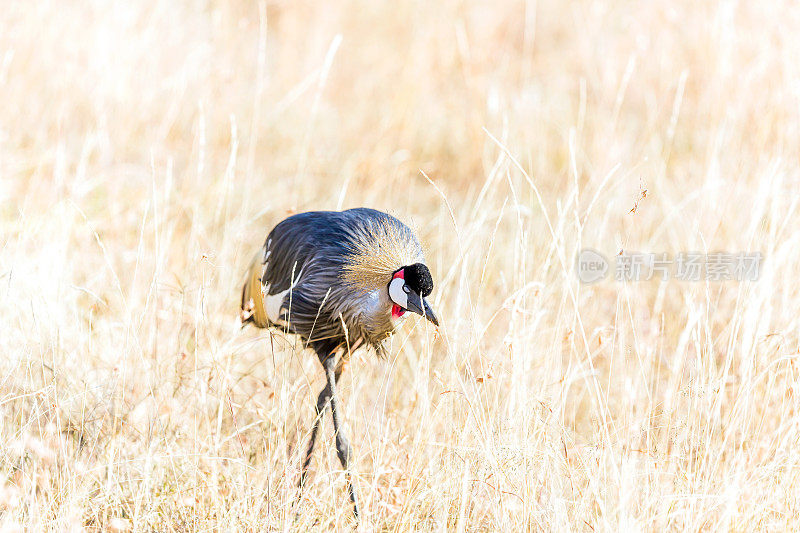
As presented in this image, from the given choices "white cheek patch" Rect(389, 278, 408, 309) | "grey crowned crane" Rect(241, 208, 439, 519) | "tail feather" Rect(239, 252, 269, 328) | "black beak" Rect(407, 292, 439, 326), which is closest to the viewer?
"black beak" Rect(407, 292, 439, 326)

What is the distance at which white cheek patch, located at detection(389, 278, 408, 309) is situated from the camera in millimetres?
2531

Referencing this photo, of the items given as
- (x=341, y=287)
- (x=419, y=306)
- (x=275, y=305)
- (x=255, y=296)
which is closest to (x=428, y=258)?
(x=255, y=296)

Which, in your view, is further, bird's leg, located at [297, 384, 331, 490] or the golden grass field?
bird's leg, located at [297, 384, 331, 490]

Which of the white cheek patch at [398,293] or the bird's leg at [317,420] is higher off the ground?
the white cheek patch at [398,293]

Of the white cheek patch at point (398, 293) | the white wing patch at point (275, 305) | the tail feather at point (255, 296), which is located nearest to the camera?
the white cheek patch at point (398, 293)

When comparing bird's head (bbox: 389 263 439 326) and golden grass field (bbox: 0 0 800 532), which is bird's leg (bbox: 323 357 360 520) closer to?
golden grass field (bbox: 0 0 800 532)

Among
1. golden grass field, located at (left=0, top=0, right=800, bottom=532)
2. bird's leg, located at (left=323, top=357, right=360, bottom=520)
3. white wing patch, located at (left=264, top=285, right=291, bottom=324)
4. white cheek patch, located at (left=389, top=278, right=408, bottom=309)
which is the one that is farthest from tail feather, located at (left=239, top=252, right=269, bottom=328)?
white cheek patch, located at (left=389, top=278, right=408, bottom=309)

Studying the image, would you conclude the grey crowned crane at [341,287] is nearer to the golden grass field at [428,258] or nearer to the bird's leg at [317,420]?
the bird's leg at [317,420]

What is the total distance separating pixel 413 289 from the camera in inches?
98.7

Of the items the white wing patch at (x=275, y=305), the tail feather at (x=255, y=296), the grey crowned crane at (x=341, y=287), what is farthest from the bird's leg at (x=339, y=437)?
the tail feather at (x=255, y=296)

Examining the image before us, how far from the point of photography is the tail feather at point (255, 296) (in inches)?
123

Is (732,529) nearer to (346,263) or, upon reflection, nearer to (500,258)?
(346,263)

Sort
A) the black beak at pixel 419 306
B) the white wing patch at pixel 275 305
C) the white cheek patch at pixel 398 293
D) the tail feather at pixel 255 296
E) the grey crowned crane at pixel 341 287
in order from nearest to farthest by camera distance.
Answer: the black beak at pixel 419 306
the white cheek patch at pixel 398 293
the grey crowned crane at pixel 341 287
the white wing patch at pixel 275 305
the tail feather at pixel 255 296

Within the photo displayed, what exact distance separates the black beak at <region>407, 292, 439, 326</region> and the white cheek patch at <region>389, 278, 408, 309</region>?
3 cm
